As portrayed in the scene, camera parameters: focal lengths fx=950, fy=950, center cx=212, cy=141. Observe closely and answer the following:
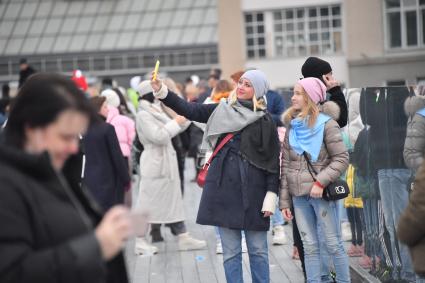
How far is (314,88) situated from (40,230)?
4600 millimetres

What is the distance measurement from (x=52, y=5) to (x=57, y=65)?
222 inches

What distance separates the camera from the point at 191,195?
1673cm

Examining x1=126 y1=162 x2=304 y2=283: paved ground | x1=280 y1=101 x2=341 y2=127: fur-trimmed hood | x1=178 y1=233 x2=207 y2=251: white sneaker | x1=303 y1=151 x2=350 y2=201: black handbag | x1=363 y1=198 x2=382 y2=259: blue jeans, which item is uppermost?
x1=280 y1=101 x2=341 y2=127: fur-trimmed hood

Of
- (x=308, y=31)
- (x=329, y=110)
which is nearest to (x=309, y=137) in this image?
(x=329, y=110)

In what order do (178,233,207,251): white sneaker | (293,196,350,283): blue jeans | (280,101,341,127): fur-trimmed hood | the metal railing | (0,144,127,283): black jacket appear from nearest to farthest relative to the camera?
(0,144,127,283): black jacket, (293,196,350,283): blue jeans, (280,101,341,127): fur-trimmed hood, (178,233,207,251): white sneaker, the metal railing

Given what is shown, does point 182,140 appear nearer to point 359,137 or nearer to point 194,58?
point 359,137

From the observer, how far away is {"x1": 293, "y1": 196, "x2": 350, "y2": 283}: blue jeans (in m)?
7.47

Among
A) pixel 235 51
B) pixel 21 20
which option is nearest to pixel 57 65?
pixel 21 20

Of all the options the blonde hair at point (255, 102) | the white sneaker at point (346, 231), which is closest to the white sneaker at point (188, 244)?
the white sneaker at point (346, 231)

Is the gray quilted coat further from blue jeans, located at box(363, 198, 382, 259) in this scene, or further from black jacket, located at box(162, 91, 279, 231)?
blue jeans, located at box(363, 198, 382, 259)

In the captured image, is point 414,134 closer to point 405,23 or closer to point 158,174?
point 158,174

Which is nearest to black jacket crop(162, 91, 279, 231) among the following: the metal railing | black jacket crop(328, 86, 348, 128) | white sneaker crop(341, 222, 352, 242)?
black jacket crop(328, 86, 348, 128)

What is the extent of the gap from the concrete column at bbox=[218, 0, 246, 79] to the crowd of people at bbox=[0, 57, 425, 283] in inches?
1167

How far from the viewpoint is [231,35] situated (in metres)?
41.5
